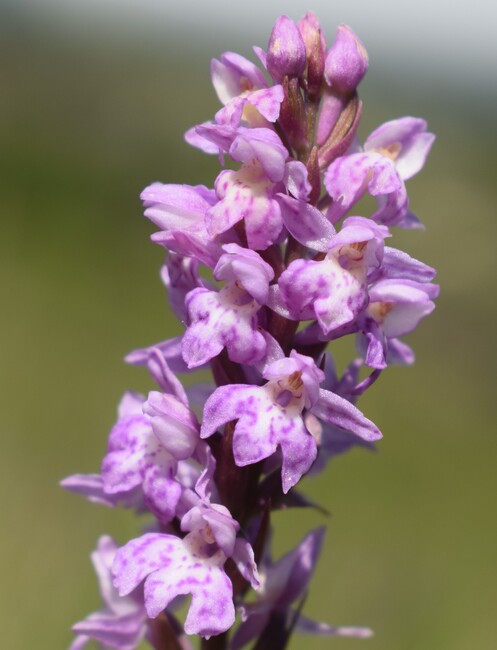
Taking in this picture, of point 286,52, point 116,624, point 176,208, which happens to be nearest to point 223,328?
point 176,208

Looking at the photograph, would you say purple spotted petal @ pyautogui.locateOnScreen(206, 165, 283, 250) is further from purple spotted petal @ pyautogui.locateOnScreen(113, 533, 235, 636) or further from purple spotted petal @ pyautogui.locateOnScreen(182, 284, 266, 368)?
purple spotted petal @ pyautogui.locateOnScreen(113, 533, 235, 636)

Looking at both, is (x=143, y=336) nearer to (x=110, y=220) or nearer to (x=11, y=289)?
(x=11, y=289)

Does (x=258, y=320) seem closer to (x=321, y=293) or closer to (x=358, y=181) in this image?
(x=321, y=293)

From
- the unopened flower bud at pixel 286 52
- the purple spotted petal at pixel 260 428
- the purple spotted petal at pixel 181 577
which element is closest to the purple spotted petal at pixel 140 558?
the purple spotted petal at pixel 181 577

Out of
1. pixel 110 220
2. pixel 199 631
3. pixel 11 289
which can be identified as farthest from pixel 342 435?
pixel 110 220

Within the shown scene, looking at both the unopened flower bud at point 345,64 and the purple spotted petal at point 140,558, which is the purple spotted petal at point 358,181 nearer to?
the unopened flower bud at point 345,64

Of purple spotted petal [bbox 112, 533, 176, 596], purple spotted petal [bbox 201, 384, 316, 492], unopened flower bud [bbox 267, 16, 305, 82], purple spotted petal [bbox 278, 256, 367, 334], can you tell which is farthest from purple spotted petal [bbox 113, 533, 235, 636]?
unopened flower bud [bbox 267, 16, 305, 82]

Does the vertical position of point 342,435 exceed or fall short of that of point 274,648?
it exceeds it
